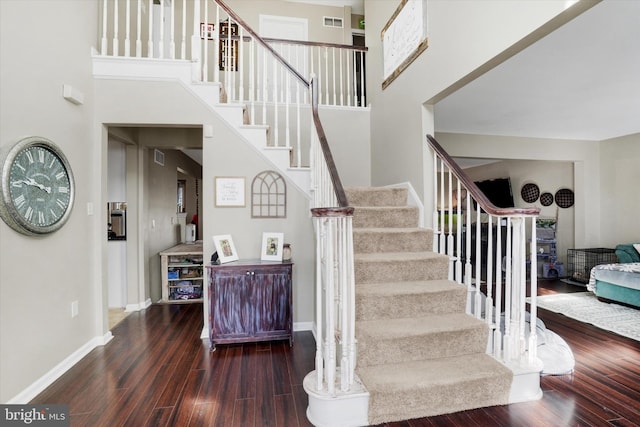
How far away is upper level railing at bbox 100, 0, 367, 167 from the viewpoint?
Result: 10.7 feet

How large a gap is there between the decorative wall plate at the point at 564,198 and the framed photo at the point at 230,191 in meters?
6.64

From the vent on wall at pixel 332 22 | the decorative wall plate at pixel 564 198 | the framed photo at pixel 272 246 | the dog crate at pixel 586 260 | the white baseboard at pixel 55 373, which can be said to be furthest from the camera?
the decorative wall plate at pixel 564 198

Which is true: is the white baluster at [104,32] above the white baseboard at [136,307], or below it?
above

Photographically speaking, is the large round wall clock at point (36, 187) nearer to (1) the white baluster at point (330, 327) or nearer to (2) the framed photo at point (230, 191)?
(2) the framed photo at point (230, 191)

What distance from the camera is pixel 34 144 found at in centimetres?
218

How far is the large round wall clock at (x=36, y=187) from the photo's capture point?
77.8 inches

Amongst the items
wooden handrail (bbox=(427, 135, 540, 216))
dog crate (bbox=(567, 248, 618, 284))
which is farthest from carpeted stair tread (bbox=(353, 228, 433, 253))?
dog crate (bbox=(567, 248, 618, 284))

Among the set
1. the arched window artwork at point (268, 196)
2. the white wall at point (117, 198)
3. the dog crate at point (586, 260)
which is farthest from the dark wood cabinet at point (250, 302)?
the dog crate at point (586, 260)

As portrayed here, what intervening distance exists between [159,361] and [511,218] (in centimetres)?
314

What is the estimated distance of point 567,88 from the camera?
335 centimetres

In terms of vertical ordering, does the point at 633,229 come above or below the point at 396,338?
above

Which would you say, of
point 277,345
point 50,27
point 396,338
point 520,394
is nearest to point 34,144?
point 50,27

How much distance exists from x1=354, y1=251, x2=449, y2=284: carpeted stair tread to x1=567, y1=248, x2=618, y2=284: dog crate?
4516mm

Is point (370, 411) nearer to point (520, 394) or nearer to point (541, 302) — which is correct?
point (520, 394)
